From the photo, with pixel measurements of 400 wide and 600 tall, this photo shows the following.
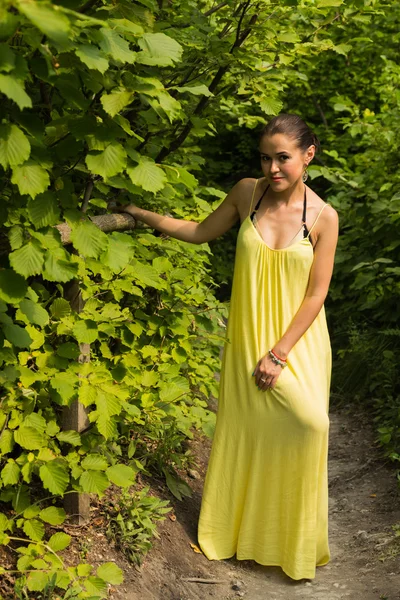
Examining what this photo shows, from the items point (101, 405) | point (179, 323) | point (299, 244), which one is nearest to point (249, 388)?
point (179, 323)

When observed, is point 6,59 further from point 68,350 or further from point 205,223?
point 205,223

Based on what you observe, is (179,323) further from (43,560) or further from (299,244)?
(43,560)

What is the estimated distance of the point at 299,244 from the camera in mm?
3600

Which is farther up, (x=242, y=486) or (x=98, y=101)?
(x=98, y=101)

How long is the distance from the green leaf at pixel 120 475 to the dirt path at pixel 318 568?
1.52 ft

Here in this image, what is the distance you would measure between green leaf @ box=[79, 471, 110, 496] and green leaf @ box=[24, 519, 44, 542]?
0.69 feet

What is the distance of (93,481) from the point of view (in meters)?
2.98

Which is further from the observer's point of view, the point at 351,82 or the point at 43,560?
the point at 351,82

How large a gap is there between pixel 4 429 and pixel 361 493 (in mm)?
2796

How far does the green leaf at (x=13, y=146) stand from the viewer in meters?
2.09

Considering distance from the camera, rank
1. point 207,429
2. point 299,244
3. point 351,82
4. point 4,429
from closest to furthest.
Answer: point 4,429, point 299,244, point 207,429, point 351,82

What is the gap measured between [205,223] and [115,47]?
163 cm

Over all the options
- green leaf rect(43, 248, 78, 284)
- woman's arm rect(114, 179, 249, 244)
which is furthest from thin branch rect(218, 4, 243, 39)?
green leaf rect(43, 248, 78, 284)

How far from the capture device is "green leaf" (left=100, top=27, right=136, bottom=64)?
218 centimetres
